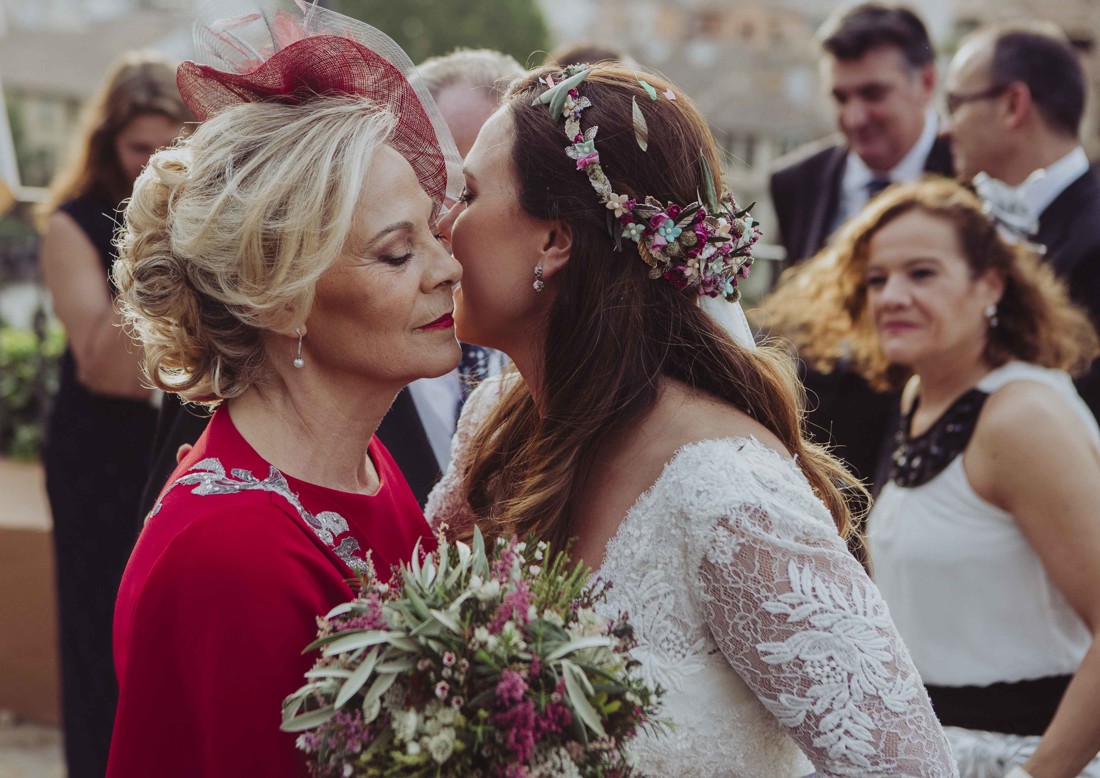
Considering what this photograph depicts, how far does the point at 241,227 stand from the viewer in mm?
2145

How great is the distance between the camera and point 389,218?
2.27m

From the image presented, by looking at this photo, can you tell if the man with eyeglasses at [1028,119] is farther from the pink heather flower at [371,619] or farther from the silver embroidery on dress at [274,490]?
the pink heather flower at [371,619]

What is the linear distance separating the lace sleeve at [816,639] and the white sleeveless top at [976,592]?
1.31 metres

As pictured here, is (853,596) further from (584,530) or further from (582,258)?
(582,258)

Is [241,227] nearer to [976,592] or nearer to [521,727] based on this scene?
[521,727]

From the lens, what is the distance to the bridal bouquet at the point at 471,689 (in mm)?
1659

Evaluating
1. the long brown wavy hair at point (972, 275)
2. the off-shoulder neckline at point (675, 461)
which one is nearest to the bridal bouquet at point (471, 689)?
the off-shoulder neckline at point (675, 461)

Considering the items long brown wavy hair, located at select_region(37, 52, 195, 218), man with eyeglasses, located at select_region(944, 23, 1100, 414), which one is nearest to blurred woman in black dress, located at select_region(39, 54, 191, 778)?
long brown wavy hair, located at select_region(37, 52, 195, 218)

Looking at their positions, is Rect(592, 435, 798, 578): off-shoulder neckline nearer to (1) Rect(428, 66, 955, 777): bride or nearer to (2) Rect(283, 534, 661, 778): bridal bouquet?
(1) Rect(428, 66, 955, 777): bride

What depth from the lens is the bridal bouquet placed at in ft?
5.44

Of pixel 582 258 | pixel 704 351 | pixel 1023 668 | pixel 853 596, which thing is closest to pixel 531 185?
pixel 582 258

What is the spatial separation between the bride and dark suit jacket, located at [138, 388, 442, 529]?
1.30ft

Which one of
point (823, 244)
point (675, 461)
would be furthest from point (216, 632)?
point (823, 244)

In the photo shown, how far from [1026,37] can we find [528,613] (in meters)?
4.56
